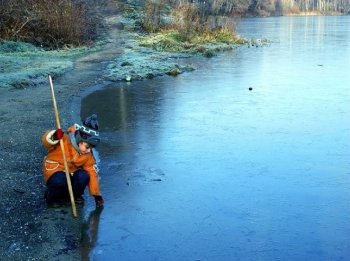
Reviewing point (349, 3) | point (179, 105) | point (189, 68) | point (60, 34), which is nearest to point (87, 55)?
point (60, 34)

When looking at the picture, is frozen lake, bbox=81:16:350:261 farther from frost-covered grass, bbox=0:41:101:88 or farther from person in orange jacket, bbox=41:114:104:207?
frost-covered grass, bbox=0:41:101:88

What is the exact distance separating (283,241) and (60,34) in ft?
64.8

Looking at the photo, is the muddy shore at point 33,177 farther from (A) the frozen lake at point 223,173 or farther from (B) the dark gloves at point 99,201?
(A) the frozen lake at point 223,173

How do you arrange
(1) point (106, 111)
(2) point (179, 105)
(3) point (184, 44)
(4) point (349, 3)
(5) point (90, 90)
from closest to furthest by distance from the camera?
1. (1) point (106, 111)
2. (2) point (179, 105)
3. (5) point (90, 90)
4. (3) point (184, 44)
5. (4) point (349, 3)

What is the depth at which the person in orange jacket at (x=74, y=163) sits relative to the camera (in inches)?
221

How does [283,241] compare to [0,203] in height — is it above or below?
below

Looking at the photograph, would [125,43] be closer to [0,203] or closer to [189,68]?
[189,68]

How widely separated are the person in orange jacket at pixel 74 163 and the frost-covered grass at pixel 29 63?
8006mm

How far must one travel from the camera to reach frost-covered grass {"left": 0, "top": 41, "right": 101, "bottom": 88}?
1378 centimetres

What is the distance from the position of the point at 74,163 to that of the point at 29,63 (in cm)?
1236

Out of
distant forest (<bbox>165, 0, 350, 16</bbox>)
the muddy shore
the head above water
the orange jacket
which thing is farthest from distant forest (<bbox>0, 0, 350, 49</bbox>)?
distant forest (<bbox>165, 0, 350, 16</bbox>)

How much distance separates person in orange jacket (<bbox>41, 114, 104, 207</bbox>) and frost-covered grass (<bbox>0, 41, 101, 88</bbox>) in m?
8.01

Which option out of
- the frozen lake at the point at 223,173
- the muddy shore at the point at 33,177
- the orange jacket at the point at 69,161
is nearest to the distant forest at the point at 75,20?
the muddy shore at the point at 33,177

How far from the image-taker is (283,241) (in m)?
5.39
